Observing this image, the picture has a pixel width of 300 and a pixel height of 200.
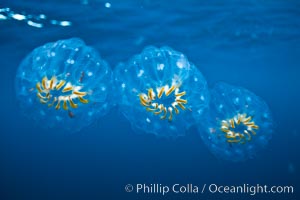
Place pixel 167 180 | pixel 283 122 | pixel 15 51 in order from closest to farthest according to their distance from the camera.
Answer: pixel 15 51 < pixel 167 180 < pixel 283 122

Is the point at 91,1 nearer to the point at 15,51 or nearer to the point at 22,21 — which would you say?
the point at 22,21

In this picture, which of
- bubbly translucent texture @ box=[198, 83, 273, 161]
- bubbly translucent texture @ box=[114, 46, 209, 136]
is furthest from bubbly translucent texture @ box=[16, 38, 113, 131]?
bubbly translucent texture @ box=[198, 83, 273, 161]

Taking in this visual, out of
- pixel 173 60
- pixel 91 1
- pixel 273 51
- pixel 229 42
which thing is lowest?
pixel 173 60

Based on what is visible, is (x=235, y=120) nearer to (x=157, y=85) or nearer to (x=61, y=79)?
(x=157, y=85)

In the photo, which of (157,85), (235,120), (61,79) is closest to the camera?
(61,79)

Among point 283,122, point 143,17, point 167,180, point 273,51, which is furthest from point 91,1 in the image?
point 283,122

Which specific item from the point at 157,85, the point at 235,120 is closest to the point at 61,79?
the point at 157,85

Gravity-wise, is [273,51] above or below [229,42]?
above
